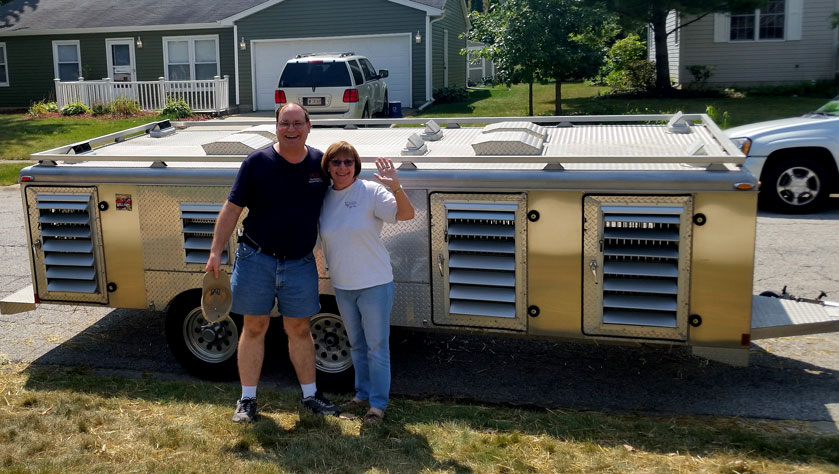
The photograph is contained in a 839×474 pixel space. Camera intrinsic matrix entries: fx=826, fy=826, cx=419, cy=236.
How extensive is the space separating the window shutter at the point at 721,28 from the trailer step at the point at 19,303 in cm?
2184

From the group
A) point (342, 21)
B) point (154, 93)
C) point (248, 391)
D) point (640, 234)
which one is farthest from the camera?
point (154, 93)

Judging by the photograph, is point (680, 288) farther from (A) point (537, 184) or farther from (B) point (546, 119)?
(B) point (546, 119)

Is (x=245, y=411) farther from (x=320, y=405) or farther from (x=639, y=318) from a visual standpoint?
(x=639, y=318)

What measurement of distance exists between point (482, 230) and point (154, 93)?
2303 cm

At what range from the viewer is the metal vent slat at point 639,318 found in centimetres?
483

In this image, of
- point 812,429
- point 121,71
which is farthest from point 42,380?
point 121,71

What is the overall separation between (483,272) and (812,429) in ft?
6.85

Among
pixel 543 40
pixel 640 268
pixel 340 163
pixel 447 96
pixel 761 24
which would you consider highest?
pixel 761 24

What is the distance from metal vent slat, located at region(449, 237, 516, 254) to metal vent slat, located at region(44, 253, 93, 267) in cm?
255

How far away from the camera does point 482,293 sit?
5.13 m

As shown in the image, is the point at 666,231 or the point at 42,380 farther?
the point at 42,380

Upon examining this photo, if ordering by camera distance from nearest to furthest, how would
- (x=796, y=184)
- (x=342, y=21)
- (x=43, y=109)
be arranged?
(x=796, y=184) → (x=342, y=21) → (x=43, y=109)

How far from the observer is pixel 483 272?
515cm

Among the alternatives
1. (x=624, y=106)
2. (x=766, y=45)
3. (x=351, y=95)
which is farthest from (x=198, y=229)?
(x=766, y=45)
